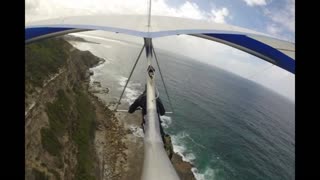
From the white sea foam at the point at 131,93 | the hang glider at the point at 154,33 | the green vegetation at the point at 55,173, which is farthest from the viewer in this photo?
the white sea foam at the point at 131,93

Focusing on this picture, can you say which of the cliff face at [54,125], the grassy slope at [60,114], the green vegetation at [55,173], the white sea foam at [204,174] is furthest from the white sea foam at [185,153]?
the green vegetation at [55,173]

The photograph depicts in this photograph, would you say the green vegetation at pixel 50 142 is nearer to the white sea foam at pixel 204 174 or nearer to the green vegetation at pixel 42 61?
the green vegetation at pixel 42 61

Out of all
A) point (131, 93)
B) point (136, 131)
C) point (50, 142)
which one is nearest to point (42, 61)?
point (50, 142)

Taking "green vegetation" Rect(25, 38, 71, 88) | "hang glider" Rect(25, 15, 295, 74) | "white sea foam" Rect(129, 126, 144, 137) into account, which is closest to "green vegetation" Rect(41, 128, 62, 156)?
"green vegetation" Rect(25, 38, 71, 88)

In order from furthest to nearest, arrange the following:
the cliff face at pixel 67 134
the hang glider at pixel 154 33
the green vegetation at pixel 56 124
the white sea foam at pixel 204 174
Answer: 1. the white sea foam at pixel 204 174
2. the green vegetation at pixel 56 124
3. the cliff face at pixel 67 134
4. the hang glider at pixel 154 33

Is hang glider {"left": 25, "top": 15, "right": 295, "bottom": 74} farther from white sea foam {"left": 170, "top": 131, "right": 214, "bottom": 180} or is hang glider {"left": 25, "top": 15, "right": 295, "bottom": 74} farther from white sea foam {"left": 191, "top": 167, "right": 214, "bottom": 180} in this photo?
white sea foam {"left": 170, "top": 131, "right": 214, "bottom": 180}

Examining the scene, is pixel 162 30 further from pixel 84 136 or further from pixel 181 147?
pixel 181 147

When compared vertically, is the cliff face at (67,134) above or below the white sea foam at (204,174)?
above
